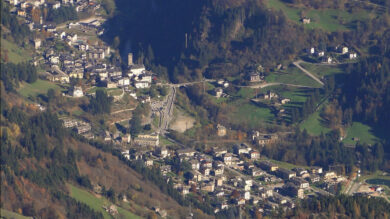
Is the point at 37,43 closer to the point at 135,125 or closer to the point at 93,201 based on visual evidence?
the point at 135,125

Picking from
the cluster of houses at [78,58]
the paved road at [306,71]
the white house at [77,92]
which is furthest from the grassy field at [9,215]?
the paved road at [306,71]

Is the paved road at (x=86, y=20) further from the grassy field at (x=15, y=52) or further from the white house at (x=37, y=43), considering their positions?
the grassy field at (x=15, y=52)

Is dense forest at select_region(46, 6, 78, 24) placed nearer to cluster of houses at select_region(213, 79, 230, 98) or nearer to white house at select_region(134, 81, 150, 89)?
white house at select_region(134, 81, 150, 89)

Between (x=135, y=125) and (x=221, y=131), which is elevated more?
(x=135, y=125)

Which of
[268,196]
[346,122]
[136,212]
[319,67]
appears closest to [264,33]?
[319,67]

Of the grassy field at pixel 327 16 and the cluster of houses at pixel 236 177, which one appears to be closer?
the cluster of houses at pixel 236 177

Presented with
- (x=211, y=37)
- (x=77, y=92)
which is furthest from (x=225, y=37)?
(x=77, y=92)

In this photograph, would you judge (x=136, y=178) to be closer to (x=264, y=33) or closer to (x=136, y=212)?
(x=136, y=212)
